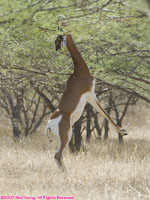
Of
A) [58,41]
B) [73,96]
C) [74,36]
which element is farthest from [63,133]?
[74,36]

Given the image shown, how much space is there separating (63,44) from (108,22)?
1154mm

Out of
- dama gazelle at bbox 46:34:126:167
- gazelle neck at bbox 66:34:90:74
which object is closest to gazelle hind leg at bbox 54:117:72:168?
dama gazelle at bbox 46:34:126:167

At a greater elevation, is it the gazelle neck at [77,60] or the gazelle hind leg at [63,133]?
the gazelle neck at [77,60]

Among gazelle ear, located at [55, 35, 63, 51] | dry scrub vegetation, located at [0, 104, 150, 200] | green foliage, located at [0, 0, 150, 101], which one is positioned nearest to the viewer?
dry scrub vegetation, located at [0, 104, 150, 200]

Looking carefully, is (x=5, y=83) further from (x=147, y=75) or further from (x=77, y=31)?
(x=147, y=75)

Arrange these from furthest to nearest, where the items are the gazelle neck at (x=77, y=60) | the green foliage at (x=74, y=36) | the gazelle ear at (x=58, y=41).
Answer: the gazelle neck at (x=77, y=60)
the gazelle ear at (x=58, y=41)
the green foliage at (x=74, y=36)

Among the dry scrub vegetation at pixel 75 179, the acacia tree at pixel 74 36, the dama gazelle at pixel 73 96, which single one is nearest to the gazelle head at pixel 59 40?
the dama gazelle at pixel 73 96

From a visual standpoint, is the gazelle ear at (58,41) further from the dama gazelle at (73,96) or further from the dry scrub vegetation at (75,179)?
the dry scrub vegetation at (75,179)

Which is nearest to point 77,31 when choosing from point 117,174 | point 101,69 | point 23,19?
point 101,69

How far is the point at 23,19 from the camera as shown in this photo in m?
4.88

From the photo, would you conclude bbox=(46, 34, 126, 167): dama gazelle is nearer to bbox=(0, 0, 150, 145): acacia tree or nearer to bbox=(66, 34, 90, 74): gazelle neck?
bbox=(66, 34, 90, 74): gazelle neck

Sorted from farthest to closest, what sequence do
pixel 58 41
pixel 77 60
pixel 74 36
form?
pixel 74 36 → pixel 77 60 → pixel 58 41

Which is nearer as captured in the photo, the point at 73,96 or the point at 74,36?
the point at 73,96

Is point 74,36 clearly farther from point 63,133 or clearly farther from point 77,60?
point 63,133
